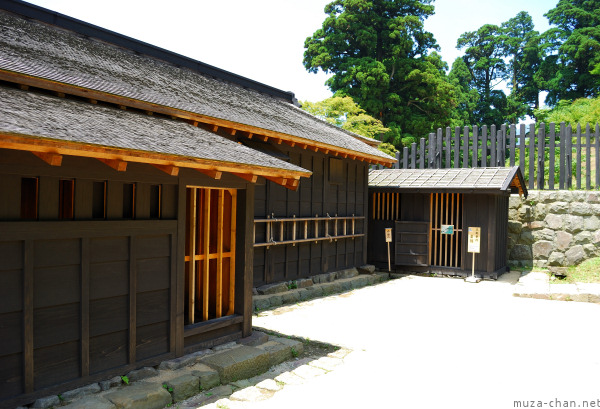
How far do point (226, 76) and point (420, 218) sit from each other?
254 inches

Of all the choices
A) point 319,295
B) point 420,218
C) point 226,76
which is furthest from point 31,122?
point 420,218

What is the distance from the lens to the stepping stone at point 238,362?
15.7 feet

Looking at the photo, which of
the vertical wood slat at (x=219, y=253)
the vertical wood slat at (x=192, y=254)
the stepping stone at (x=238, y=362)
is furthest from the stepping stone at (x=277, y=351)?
the vertical wood slat at (x=192, y=254)

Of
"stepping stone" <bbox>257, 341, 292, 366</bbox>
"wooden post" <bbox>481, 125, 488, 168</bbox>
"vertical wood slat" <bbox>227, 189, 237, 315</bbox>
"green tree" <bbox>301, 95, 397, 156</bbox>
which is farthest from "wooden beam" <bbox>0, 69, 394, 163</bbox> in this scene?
"green tree" <bbox>301, 95, 397, 156</bbox>

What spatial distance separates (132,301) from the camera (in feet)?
14.7

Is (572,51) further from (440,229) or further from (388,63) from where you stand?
(440,229)

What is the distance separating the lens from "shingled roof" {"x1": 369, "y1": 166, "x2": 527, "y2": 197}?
38.1ft

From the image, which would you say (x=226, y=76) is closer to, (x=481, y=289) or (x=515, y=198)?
(x=481, y=289)

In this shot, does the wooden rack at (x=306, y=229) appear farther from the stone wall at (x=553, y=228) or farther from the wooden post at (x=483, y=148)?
the stone wall at (x=553, y=228)

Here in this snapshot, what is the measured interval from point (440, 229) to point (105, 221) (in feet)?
33.5

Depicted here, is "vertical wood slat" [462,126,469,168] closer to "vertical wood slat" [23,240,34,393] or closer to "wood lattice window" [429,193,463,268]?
"wood lattice window" [429,193,463,268]

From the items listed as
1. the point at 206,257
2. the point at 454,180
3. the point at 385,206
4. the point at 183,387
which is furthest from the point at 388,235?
the point at 183,387

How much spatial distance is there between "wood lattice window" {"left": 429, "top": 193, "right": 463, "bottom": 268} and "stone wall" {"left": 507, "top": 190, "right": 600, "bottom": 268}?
2425mm

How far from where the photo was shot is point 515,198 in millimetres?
14031
